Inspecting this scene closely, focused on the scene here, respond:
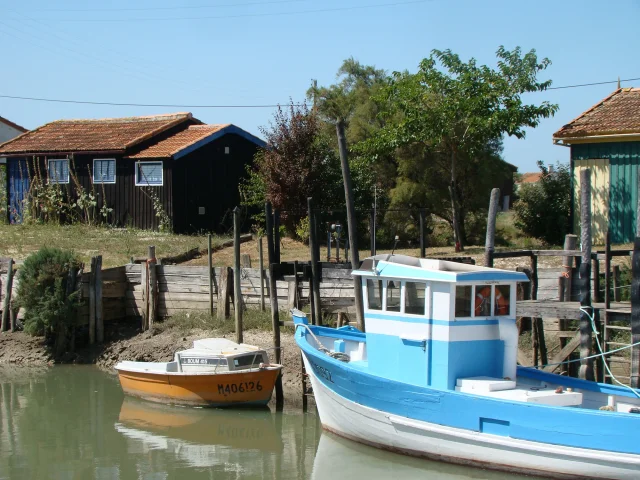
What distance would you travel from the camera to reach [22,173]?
3020cm

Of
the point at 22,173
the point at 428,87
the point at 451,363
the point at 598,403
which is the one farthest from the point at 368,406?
the point at 22,173

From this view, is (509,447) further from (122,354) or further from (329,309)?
(122,354)

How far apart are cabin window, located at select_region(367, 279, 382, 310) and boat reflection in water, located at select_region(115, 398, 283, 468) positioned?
277 cm

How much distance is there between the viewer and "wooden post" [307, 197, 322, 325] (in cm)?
1501

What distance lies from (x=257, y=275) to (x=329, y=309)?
1.98 m

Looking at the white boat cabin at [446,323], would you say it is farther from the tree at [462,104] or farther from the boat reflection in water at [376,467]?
the tree at [462,104]

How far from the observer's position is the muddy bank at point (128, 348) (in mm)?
16398

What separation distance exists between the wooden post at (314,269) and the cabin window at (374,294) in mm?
2687

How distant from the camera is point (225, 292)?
18.0 meters

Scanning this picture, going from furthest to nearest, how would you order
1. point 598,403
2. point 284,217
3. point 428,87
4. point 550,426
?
point 284,217 → point 428,87 → point 598,403 → point 550,426

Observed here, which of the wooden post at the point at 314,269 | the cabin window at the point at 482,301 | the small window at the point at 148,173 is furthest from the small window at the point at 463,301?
the small window at the point at 148,173

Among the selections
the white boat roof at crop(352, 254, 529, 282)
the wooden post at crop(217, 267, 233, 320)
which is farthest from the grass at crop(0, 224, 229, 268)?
the white boat roof at crop(352, 254, 529, 282)

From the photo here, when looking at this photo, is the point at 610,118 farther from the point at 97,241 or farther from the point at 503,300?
the point at 97,241

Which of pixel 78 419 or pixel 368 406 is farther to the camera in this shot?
pixel 78 419
